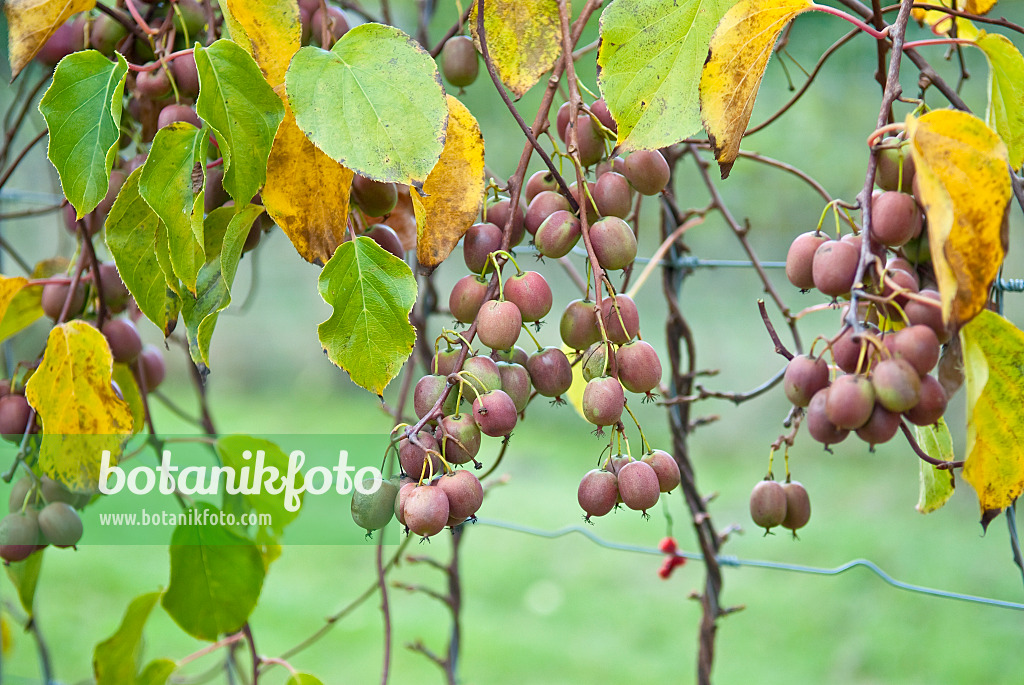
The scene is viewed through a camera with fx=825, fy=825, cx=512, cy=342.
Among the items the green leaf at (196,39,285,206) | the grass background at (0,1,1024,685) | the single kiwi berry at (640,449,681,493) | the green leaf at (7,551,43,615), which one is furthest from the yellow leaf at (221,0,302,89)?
the grass background at (0,1,1024,685)

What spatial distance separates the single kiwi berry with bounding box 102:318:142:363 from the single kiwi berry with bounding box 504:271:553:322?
0.98 feet

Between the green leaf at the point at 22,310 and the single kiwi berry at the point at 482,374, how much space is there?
349 mm

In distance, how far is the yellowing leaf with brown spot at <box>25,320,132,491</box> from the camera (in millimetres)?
432

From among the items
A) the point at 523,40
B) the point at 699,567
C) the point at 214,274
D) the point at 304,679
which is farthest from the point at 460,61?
the point at 699,567

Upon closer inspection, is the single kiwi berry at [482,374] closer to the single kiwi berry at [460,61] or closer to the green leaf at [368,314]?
the green leaf at [368,314]

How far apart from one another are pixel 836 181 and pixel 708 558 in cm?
155

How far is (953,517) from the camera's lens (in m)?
1.93

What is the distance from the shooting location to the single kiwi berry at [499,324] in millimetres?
312

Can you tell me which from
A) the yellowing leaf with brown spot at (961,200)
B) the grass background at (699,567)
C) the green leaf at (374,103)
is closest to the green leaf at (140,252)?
A: the green leaf at (374,103)

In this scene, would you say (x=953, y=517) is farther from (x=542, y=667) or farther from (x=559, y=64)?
(x=559, y=64)

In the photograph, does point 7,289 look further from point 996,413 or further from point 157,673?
point 996,413

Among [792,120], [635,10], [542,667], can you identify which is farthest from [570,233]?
[792,120]

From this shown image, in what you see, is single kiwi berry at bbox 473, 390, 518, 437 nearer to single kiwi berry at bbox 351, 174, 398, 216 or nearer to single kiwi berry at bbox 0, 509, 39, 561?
single kiwi berry at bbox 351, 174, 398, 216

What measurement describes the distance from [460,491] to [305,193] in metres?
0.15
